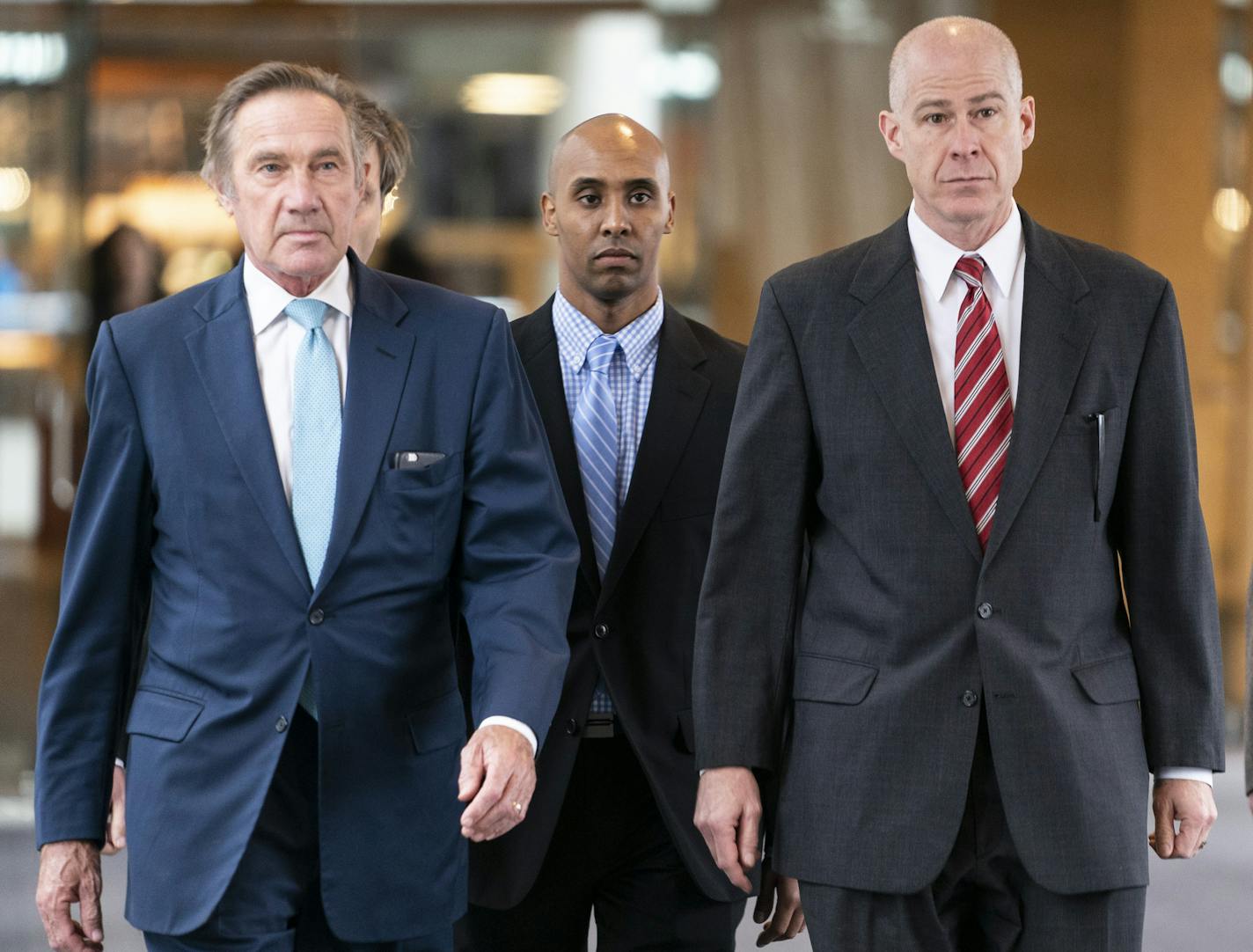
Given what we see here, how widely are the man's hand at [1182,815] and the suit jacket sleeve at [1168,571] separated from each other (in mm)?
39

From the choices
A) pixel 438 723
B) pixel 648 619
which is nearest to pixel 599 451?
pixel 648 619

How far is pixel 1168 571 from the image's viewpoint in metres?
2.76

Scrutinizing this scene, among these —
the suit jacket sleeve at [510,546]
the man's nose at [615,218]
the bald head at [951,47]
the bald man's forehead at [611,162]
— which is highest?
the bald head at [951,47]

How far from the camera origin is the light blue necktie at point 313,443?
274 cm

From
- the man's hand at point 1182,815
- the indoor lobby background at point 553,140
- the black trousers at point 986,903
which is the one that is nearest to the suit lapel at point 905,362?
the black trousers at point 986,903

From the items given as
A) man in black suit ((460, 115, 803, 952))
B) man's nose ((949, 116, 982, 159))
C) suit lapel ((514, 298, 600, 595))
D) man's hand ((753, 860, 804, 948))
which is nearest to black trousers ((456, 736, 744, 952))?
man in black suit ((460, 115, 803, 952))

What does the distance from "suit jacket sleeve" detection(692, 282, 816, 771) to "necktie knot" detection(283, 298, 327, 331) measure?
26.8 inches

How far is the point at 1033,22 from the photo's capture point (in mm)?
8164

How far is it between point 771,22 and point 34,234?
3.42 m

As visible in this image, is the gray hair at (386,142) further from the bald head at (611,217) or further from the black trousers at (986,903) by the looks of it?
the black trousers at (986,903)

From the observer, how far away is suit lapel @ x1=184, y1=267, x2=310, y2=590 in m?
2.70

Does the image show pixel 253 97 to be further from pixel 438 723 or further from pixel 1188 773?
pixel 1188 773

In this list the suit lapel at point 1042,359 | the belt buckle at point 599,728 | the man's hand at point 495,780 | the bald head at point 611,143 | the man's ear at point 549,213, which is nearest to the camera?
the man's hand at point 495,780

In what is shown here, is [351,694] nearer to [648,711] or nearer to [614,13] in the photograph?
[648,711]
